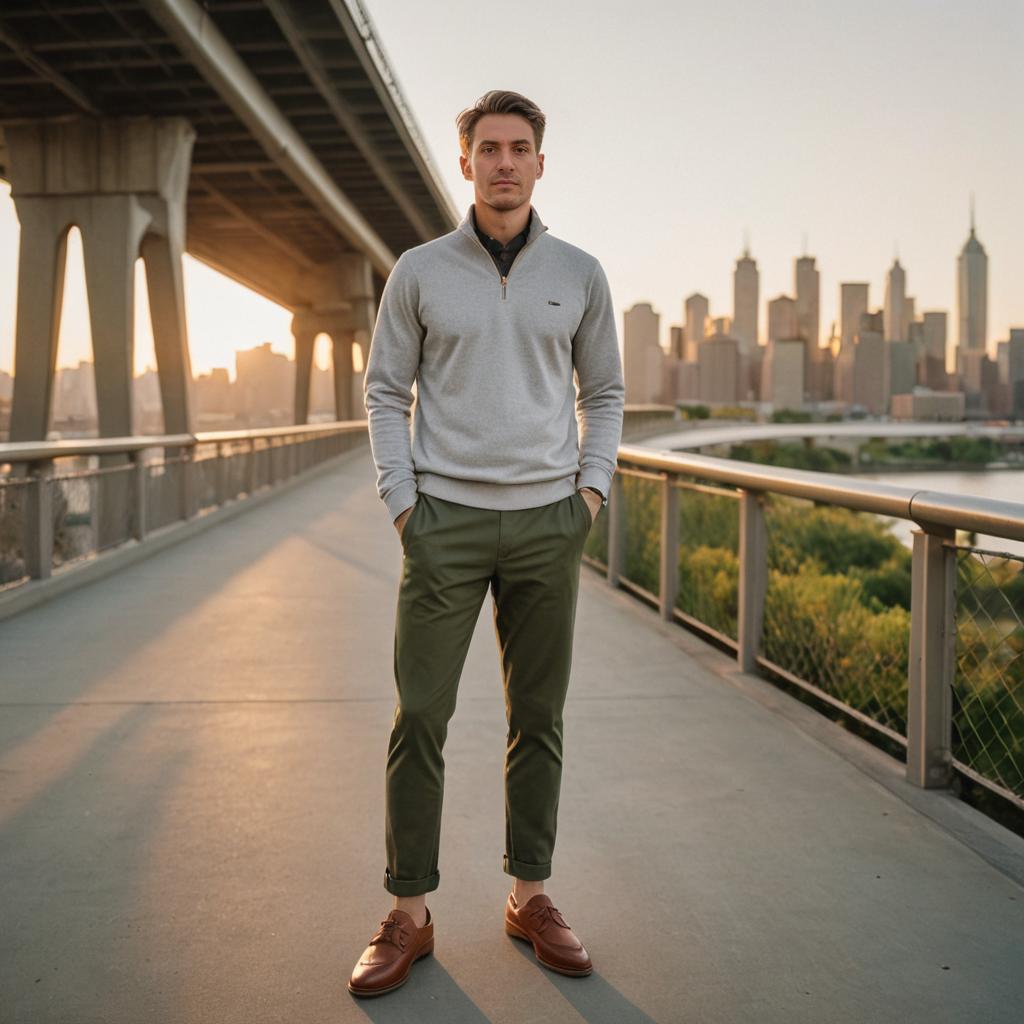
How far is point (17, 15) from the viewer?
16422 millimetres

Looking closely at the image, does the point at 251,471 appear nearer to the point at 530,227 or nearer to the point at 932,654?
the point at 932,654

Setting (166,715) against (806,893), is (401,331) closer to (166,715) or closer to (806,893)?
(806,893)

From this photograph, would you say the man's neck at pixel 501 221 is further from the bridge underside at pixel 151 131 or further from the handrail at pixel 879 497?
the bridge underside at pixel 151 131

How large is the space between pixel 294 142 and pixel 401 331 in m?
23.2

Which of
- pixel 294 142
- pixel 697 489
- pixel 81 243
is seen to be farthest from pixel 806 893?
pixel 294 142

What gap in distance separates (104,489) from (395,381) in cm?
742

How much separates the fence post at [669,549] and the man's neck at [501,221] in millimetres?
4302

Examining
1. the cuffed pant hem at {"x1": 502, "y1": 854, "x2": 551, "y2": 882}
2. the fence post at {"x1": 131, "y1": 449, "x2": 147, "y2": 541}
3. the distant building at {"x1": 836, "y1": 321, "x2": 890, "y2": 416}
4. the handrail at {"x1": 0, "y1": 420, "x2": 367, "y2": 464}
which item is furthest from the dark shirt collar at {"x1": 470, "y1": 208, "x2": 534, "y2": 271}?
the distant building at {"x1": 836, "y1": 321, "x2": 890, "y2": 416}

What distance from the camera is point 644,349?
4673 inches

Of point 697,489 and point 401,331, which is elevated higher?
point 401,331

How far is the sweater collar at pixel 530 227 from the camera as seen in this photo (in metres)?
2.54

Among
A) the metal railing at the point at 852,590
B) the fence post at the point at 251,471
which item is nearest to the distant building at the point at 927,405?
the fence post at the point at 251,471

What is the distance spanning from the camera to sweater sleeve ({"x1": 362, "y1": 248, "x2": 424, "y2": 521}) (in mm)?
2498

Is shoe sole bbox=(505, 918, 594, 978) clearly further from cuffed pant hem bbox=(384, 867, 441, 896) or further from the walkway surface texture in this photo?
cuffed pant hem bbox=(384, 867, 441, 896)
